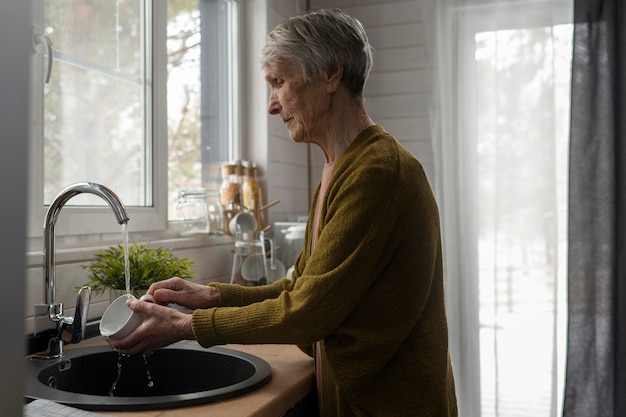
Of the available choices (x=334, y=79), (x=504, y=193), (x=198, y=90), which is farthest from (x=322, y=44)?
(x=504, y=193)

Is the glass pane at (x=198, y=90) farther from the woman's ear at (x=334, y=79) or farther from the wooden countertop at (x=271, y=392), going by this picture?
the woman's ear at (x=334, y=79)

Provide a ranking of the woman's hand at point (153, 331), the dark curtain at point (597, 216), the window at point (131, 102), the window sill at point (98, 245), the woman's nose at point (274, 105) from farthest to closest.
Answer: the dark curtain at point (597, 216) < the window at point (131, 102) < the window sill at point (98, 245) < the woman's nose at point (274, 105) < the woman's hand at point (153, 331)

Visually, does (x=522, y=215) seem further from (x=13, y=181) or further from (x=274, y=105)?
(x=13, y=181)

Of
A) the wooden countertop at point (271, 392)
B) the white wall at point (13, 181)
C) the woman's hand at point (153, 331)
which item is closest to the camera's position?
the white wall at point (13, 181)

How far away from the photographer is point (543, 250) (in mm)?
2619

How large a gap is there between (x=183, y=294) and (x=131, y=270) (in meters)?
0.28

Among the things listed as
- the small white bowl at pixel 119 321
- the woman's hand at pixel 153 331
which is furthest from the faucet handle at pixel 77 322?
the woman's hand at pixel 153 331

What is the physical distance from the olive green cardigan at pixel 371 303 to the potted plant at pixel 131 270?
0.46 m

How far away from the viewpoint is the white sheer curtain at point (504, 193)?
2.61 m

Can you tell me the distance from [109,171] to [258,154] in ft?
2.74

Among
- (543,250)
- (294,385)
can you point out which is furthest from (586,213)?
(294,385)

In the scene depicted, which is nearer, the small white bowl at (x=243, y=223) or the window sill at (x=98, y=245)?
the window sill at (x=98, y=245)

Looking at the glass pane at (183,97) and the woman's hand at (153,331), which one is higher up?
the glass pane at (183,97)

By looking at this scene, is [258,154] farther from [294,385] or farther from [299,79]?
[294,385]
